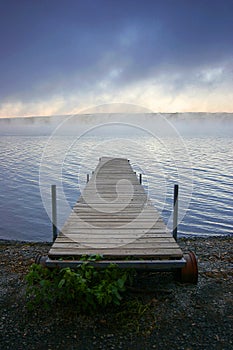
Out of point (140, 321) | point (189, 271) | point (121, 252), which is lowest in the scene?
point (140, 321)

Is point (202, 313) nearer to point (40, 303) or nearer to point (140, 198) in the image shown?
point (40, 303)

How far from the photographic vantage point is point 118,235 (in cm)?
593

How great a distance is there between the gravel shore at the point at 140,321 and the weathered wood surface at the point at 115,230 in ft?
2.14

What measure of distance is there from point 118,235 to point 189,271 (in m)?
1.41

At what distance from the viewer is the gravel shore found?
400 centimetres

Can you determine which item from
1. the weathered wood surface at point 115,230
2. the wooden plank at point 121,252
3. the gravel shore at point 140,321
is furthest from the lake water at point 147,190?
the gravel shore at point 140,321

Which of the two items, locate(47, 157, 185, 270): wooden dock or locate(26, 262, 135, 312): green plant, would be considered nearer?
locate(26, 262, 135, 312): green plant

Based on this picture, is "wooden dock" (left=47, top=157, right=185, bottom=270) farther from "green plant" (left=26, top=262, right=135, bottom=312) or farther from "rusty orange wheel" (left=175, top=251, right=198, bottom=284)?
"rusty orange wheel" (left=175, top=251, right=198, bottom=284)

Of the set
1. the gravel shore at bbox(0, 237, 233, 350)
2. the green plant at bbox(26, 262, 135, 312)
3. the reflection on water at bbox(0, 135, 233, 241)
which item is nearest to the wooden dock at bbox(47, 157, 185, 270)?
the green plant at bbox(26, 262, 135, 312)

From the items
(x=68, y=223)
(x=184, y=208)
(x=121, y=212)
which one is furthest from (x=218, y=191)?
(x=68, y=223)

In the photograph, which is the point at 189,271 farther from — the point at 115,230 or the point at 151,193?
the point at 151,193

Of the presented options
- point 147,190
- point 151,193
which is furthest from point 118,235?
point 147,190

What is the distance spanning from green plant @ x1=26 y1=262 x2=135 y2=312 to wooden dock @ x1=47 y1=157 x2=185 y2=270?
0.18m

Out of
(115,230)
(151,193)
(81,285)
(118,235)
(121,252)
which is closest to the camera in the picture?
(81,285)
